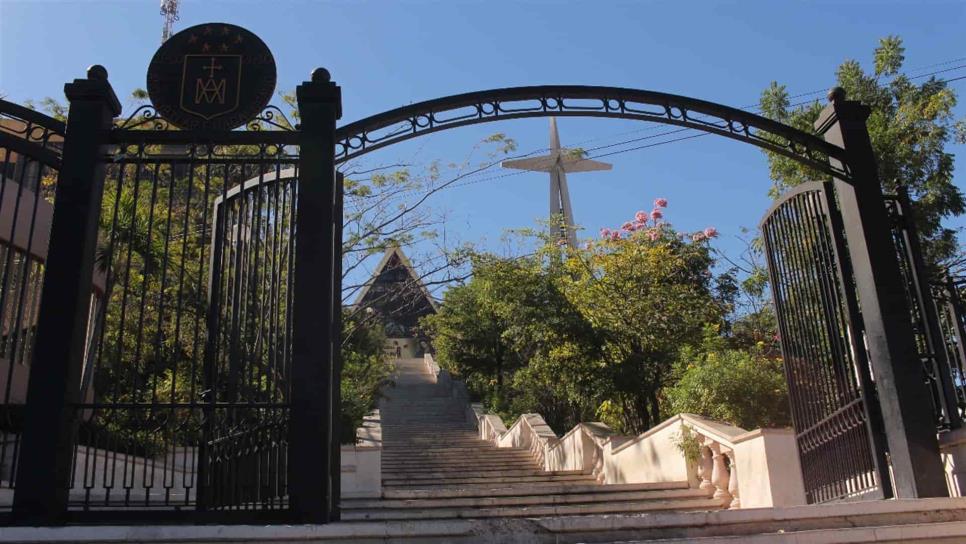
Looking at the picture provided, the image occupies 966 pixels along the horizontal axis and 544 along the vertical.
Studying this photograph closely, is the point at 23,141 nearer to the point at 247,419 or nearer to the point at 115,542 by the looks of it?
the point at 247,419

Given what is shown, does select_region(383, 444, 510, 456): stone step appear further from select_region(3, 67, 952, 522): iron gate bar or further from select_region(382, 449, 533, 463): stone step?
select_region(3, 67, 952, 522): iron gate bar

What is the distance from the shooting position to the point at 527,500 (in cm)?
895

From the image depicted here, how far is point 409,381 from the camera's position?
33.8 meters

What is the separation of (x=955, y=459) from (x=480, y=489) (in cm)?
529

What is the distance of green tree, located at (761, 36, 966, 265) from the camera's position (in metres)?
12.0

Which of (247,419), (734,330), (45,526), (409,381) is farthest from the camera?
(409,381)

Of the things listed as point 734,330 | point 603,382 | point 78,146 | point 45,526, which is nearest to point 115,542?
point 45,526

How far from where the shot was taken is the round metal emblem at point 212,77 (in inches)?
216

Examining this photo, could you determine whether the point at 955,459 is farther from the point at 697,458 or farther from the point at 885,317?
the point at 697,458

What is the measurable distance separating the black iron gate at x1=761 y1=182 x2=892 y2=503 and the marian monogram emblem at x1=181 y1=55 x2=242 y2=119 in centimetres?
429

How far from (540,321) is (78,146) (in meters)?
9.45

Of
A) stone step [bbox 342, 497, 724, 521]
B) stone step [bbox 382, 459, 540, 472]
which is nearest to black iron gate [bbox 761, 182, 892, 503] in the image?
stone step [bbox 342, 497, 724, 521]

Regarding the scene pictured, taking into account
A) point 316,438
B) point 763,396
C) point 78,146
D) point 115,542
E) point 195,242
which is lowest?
point 115,542

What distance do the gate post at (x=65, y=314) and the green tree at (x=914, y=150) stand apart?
9.59 meters
